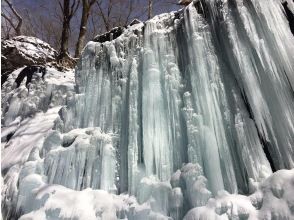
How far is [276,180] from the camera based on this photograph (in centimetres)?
275

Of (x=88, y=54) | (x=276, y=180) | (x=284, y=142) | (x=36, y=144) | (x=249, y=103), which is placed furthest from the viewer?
(x=88, y=54)

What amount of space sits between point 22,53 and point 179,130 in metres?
5.10

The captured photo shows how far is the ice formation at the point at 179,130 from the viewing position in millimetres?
3010

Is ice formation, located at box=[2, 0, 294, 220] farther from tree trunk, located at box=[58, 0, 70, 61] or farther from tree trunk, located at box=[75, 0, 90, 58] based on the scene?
tree trunk, located at box=[75, 0, 90, 58]

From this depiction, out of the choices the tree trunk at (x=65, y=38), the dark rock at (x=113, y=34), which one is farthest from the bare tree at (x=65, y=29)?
the dark rock at (x=113, y=34)

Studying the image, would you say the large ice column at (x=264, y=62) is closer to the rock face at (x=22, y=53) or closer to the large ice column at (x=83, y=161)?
the large ice column at (x=83, y=161)

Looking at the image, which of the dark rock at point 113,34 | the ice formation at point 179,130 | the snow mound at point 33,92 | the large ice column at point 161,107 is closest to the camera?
the ice formation at point 179,130

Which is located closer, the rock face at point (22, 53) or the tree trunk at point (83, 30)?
the rock face at point (22, 53)

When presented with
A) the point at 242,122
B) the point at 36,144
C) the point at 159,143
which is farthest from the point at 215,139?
the point at 36,144

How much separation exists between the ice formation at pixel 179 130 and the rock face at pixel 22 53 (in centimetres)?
344

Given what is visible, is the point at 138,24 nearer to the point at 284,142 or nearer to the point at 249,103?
the point at 249,103

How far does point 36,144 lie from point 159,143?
1.76 meters

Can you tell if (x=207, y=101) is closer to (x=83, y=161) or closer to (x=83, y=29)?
(x=83, y=161)

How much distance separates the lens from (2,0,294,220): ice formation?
3010mm
